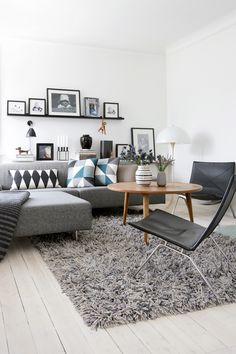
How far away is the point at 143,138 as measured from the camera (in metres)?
5.61

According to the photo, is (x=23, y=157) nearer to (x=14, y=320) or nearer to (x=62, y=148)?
(x=62, y=148)

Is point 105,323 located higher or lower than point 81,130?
lower

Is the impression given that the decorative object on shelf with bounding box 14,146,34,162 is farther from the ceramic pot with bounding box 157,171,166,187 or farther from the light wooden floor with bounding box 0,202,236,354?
the light wooden floor with bounding box 0,202,236,354

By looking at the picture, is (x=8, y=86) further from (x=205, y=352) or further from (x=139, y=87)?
(x=205, y=352)

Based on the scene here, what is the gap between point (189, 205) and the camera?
11.0 ft

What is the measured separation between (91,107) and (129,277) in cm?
365

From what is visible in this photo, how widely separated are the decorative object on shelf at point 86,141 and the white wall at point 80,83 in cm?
16

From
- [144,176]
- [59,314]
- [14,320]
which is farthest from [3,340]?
[144,176]

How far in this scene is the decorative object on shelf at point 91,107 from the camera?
17.1 ft

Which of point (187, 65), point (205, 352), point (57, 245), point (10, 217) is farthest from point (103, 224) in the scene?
point (187, 65)

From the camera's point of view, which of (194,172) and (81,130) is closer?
(194,172)

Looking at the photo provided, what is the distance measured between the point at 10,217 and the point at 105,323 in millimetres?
1352

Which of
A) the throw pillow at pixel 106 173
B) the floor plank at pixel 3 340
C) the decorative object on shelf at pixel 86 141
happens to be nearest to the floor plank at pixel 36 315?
the floor plank at pixel 3 340

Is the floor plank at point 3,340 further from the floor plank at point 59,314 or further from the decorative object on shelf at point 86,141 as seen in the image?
the decorative object on shelf at point 86,141
